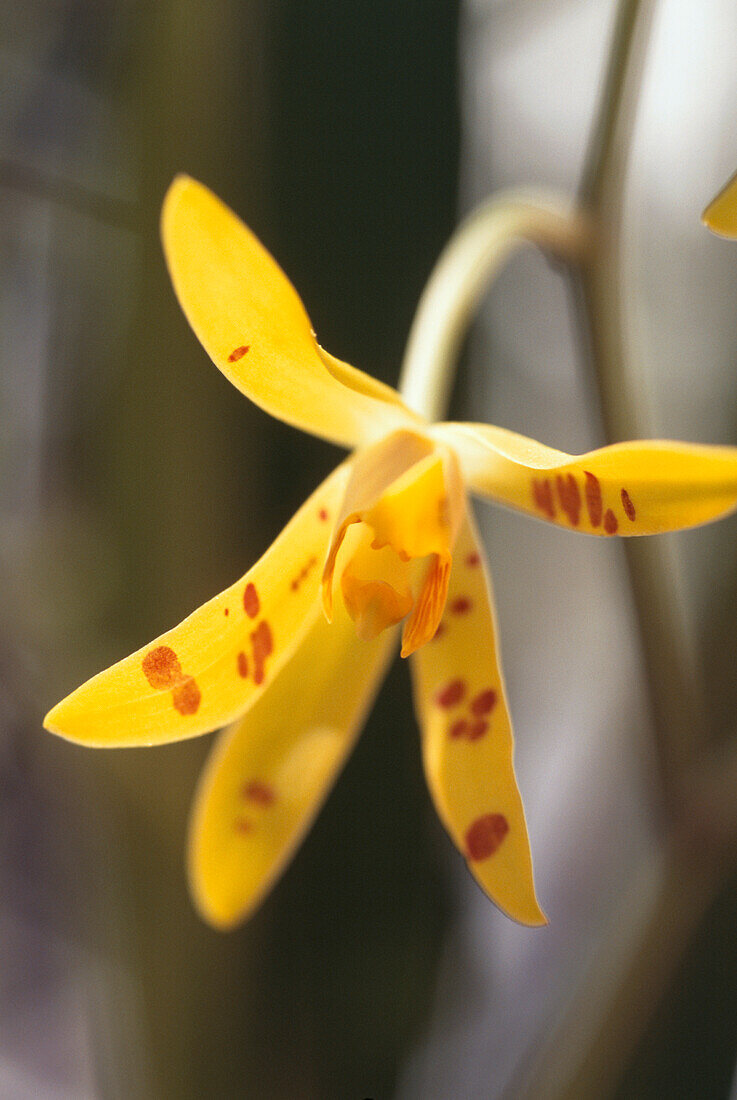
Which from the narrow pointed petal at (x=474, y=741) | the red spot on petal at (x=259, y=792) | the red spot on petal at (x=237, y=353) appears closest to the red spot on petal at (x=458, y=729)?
the narrow pointed petal at (x=474, y=741)

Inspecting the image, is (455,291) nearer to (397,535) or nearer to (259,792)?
(397,535)

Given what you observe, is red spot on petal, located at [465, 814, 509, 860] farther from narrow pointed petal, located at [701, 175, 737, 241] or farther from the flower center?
narrow pointed petal, located at [701, 175, 737, 241]

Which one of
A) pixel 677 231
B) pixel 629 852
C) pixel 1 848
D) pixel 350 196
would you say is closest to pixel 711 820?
pixel 629 852

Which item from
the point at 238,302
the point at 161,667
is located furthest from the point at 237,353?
the point at 161,667

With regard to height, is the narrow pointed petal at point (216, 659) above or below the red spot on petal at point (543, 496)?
below

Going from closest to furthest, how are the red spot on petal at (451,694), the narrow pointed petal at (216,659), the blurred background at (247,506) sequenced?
1. the narrow pointed petal at (216,659)
2. the red spot on petal at (451,694)
3. the blurred background at (247,506)

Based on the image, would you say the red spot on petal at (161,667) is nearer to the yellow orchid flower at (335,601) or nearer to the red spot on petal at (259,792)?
the yellow orchid flower at (335,601)

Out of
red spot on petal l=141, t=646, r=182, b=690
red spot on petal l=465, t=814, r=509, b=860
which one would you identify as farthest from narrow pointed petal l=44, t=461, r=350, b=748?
red spot on petal l=465, t=814, r=509, b=860
